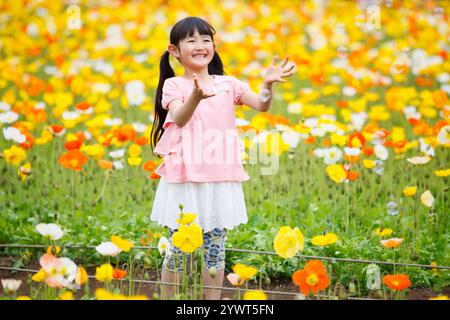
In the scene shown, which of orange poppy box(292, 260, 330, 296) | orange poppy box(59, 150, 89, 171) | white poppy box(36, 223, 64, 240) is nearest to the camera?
orange poppy box(292, 260, 330, 296)

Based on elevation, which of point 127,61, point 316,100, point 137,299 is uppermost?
point 127,61

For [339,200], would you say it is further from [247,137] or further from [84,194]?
[84,194]

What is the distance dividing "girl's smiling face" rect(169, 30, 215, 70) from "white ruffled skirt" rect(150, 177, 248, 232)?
1.58 feet

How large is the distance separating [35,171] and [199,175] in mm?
2001

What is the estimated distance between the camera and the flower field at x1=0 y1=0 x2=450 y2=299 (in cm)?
304

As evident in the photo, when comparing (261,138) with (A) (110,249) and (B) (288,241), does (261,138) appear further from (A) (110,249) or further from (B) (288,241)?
(A) (110,249)

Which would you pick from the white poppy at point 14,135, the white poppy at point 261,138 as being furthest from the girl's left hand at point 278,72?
the white poppy at point 14,135

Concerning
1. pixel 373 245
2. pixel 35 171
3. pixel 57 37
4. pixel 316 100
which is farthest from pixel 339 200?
pixel 57 37

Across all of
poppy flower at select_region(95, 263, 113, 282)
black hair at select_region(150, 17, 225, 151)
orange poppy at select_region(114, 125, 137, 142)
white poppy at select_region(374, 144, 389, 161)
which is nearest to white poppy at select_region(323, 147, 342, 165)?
white poppy at select_region(374, 144, 389, 161)

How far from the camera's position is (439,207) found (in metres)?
4.04

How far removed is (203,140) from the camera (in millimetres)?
2885

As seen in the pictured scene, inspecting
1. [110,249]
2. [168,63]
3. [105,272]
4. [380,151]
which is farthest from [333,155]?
[105,272]

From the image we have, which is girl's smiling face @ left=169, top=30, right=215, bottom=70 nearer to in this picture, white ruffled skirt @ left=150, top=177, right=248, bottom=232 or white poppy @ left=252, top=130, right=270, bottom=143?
white ruffled skirt @ left=150, top=177, right=248, bottom=232

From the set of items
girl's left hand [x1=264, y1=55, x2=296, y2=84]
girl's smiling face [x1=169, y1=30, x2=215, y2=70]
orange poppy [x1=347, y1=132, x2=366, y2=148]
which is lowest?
girl's left hand [x1=264, y1=55, x2=296, y2=84]
